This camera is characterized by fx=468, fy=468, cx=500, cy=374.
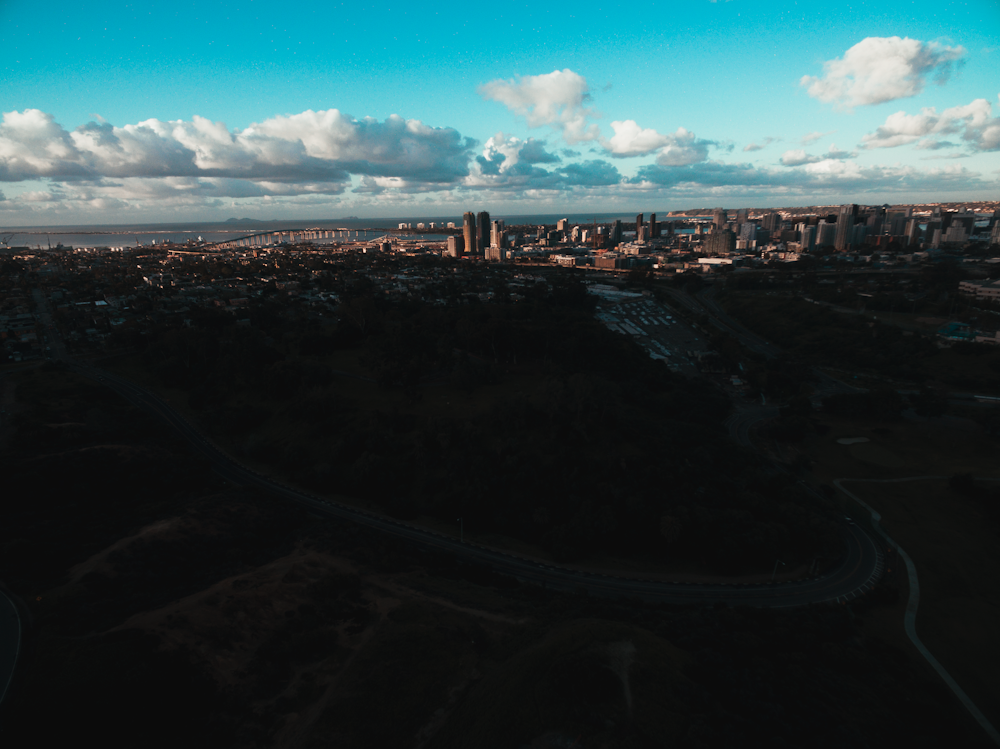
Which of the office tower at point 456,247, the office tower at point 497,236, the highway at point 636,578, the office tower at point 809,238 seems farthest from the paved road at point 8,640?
the office tower at point 809,238

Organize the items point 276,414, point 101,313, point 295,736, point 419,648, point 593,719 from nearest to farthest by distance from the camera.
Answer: point 593,719 → point 295,736 → point 419,648 → point 276,414 → point 101,313

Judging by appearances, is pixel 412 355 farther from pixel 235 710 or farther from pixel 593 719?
pixel 593 719

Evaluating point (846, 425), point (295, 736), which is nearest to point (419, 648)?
point (295, 736)

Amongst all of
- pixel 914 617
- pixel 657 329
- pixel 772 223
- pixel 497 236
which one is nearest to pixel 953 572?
pixel 914 617

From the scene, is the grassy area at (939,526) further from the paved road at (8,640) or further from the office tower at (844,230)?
the office tower at (844,230)

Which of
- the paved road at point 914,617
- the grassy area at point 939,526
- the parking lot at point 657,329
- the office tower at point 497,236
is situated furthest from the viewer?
the office tower at point 497,236

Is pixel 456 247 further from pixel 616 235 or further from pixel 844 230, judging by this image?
pixel 844 230
